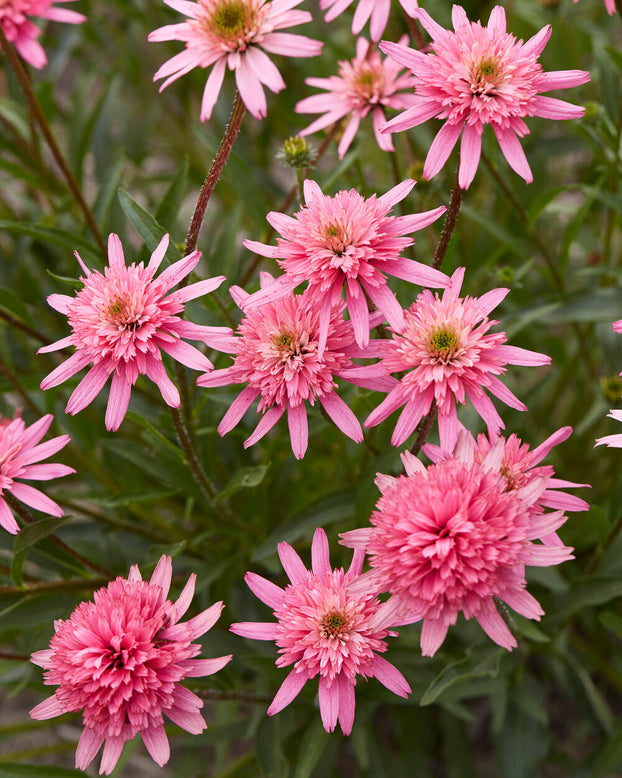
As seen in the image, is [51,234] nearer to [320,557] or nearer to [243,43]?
[243,43]

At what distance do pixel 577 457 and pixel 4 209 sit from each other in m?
1.25

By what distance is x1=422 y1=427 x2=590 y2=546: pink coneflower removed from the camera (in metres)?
0.72

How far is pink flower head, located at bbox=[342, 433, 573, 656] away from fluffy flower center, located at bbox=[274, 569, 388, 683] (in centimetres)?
5

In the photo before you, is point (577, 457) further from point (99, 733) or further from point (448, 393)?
point (99, 733)

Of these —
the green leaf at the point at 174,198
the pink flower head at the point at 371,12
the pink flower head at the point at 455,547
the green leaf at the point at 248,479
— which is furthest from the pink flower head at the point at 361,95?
the pink flower head at the point at 455,547

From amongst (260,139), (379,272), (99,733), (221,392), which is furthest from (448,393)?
(260,139)

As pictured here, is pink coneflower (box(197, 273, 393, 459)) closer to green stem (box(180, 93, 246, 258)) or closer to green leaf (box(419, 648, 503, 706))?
green stem (box(180, 93, 246, 258))

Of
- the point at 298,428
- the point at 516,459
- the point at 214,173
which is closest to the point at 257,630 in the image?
the point at 298,428

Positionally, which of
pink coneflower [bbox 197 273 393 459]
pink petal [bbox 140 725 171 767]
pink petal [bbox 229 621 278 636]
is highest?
pink coneflower [bbox 197 273 393 459]

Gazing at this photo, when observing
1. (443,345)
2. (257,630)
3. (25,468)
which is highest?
(443,345)

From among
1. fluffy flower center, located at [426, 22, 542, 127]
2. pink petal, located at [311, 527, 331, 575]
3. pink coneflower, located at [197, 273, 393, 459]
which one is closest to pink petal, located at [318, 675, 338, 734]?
pink petal, located at [311, 527, 331, 575]

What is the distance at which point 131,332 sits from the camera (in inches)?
29.7

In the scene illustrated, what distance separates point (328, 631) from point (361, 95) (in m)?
0.75

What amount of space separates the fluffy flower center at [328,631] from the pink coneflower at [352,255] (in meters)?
0.25
